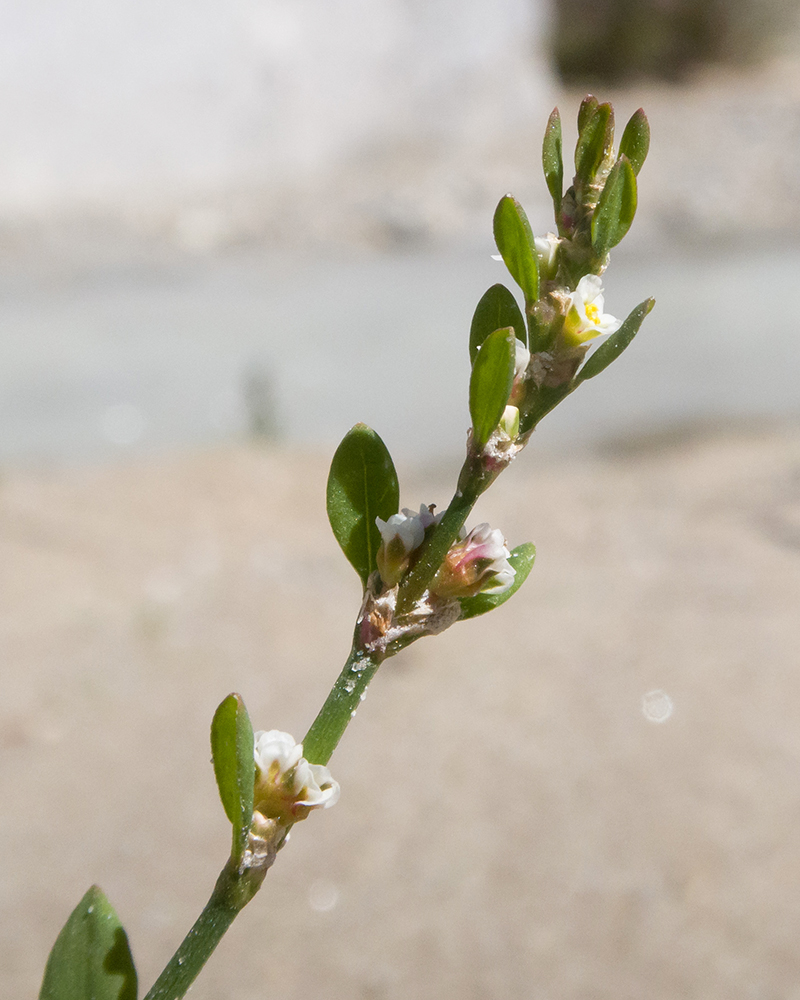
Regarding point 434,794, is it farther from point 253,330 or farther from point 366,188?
point 366,188

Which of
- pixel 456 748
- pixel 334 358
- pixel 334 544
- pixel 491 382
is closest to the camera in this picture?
pixel 491 382

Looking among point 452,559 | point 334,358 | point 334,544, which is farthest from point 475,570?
point 334,358

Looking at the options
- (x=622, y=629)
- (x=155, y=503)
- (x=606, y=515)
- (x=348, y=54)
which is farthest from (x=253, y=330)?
(x=348, y=54)

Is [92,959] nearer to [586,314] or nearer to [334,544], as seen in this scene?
[586,314]

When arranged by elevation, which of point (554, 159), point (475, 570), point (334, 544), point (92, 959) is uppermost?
point (554, 159)

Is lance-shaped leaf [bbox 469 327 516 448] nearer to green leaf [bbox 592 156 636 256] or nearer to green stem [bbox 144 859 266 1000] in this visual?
green leaf [bbox 592 156 636 256]

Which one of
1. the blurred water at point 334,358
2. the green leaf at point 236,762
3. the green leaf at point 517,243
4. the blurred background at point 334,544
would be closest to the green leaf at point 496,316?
the green leaf at point 517,243

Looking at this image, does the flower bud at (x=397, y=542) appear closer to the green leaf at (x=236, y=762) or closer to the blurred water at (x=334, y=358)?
the green leaf at (x=236, y=762)
